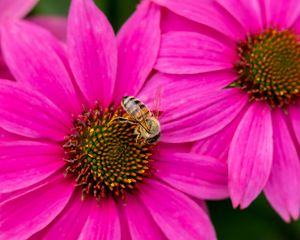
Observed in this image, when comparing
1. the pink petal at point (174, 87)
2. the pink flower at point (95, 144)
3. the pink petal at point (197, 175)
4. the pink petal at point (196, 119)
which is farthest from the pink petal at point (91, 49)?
the pink petal at point (197, 175)

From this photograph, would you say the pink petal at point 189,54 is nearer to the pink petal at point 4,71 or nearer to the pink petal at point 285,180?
the pink petal at point 285,180

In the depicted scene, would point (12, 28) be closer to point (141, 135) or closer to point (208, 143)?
point (141, 135)

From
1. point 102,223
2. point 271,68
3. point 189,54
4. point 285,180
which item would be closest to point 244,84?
point 271,68

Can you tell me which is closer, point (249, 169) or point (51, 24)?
point (249, 169)

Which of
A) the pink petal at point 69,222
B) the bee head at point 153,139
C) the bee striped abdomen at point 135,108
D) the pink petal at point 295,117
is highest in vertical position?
the bee striped abdomen at point 135,108

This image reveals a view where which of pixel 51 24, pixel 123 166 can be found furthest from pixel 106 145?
pixel 51 24
